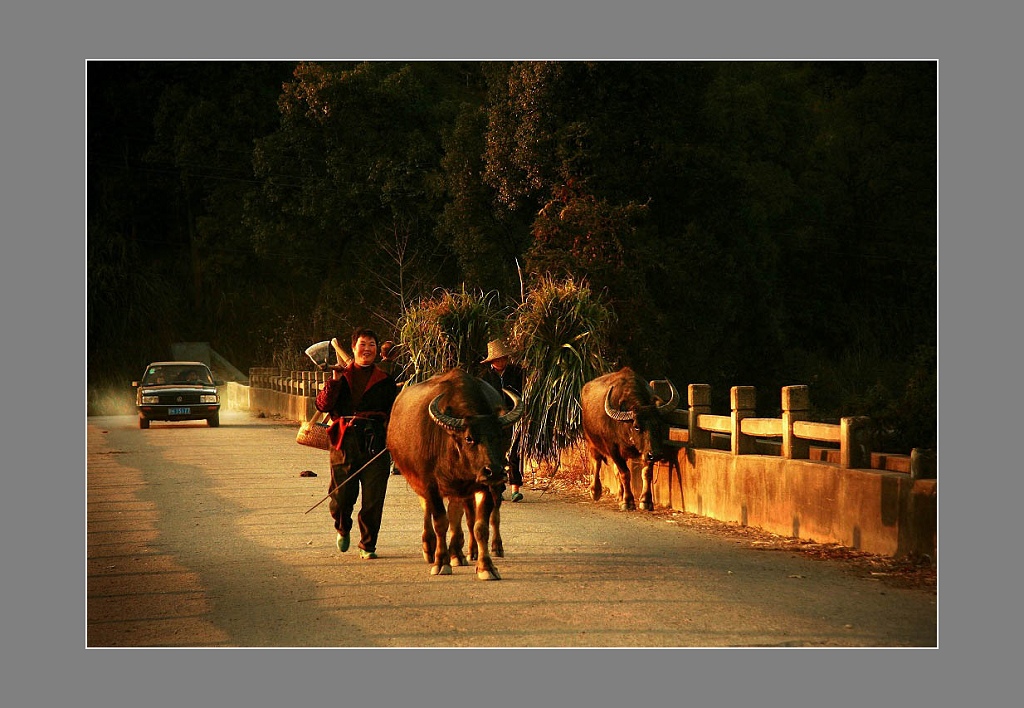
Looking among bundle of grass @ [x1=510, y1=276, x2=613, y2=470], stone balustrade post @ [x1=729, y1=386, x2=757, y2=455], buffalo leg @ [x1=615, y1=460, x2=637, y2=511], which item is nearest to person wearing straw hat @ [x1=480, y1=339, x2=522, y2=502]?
bundle of grass @ [x1=510, y1=276, x2=613, y2=470]

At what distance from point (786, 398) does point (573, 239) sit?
1057 centimetres

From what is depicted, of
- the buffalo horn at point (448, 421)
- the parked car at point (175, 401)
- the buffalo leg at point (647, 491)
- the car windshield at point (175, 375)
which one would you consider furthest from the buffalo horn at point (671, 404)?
the car windshield at point (175, 375)

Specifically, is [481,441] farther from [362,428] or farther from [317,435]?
[317,435]

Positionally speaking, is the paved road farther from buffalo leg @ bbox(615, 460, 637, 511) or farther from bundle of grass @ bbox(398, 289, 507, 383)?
bundle of grass @ bbox(398, 289, 507, 383)

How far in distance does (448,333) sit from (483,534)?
8.05m

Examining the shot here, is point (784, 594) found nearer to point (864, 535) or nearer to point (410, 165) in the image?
point (864, 535)

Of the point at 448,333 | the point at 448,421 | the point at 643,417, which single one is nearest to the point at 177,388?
Result: the point at 448,333

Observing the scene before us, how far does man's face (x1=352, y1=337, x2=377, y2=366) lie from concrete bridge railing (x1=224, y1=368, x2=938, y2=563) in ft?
12.9

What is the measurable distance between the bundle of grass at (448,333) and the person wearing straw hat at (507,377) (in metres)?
1.67

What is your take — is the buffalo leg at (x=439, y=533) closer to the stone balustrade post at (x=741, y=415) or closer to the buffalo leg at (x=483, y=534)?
the buffalo leg at (x=483, y=534)

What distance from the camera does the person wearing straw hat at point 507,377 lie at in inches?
585

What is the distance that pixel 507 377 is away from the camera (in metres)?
15.8

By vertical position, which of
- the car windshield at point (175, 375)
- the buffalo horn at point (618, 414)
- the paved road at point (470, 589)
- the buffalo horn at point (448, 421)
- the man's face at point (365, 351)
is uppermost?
the man's face at point (365, 351)

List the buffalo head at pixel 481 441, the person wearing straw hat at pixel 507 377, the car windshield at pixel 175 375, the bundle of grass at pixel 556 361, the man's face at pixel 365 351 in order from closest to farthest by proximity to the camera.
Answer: the buffalo head at pixel 481 441 < the man's face at pixel 365 351 < the person wearing straw hat at pixel 507 377 < the bundle of grass at pixel 556 361 < the car windshield at pixel 175 375
